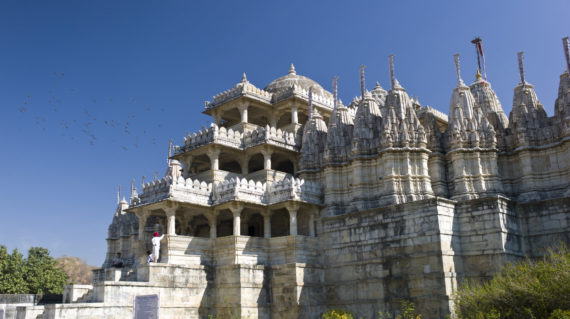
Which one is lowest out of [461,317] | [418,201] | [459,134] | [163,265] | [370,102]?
[461,317]

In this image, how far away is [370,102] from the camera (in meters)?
33.1

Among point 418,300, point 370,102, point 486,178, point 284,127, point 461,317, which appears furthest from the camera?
point 284,127

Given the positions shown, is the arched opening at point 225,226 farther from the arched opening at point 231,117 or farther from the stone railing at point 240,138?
the arched opening at point 231,117

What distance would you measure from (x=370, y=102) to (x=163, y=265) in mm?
14839

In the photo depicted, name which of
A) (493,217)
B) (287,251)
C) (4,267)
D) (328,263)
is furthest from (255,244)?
(4,267)

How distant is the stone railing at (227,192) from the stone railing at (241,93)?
8.52 m

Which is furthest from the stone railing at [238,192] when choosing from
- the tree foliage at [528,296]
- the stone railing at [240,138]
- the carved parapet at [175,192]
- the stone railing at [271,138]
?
the tree foliage at [528,296]

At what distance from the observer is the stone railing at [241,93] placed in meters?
38.2

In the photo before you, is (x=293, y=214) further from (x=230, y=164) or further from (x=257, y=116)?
(x=257, y=116)

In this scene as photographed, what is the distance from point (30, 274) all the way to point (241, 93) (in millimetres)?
21429

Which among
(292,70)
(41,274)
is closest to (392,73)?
(292,70)

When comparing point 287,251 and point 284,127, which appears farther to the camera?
point 284,127

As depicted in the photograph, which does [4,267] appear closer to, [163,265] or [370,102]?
[163,265]

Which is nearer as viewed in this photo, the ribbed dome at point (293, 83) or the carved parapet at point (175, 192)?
the carved parapet at point (175, 192)
